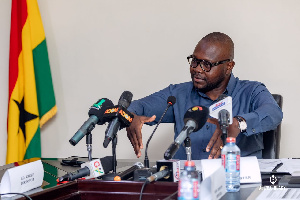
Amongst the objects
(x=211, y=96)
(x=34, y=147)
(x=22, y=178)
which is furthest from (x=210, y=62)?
(x=34, y=147)

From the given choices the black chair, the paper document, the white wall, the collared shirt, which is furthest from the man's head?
the paper document

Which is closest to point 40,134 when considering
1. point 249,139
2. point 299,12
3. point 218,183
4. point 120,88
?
point 120,88

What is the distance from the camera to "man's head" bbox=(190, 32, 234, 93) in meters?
2.63

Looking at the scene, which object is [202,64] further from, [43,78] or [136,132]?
[43,78]

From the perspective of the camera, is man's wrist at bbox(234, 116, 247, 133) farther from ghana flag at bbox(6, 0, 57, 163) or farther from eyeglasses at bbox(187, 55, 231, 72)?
ghana flag at bbox(6, 0, 57, 163)

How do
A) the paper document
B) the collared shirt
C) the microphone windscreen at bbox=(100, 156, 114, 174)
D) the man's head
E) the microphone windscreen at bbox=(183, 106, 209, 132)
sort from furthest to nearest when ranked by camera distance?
the man's head, the collared shirt, the microphone windscreen at bbox=(100, 156, 114, 174), the microphone windscreen at bbox=(183, 106, 209, 132), the paper document

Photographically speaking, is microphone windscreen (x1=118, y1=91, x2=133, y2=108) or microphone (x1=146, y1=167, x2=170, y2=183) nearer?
microphone (x1=146, y1=167, x2=170, y2=183)

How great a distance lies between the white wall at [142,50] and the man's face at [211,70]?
2.63 ft

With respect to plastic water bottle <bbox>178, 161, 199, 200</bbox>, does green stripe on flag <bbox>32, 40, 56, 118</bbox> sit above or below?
above

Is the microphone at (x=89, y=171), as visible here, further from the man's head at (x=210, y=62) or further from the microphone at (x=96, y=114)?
the man's head at (x=210, y=62)

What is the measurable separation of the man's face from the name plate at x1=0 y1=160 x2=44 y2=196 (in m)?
1.20

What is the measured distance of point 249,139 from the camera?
2537mm

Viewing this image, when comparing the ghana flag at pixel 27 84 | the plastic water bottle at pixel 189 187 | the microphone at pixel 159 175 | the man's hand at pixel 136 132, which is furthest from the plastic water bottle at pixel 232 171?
the ghana flag at pixel 27 84

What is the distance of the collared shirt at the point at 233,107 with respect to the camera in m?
2.37
